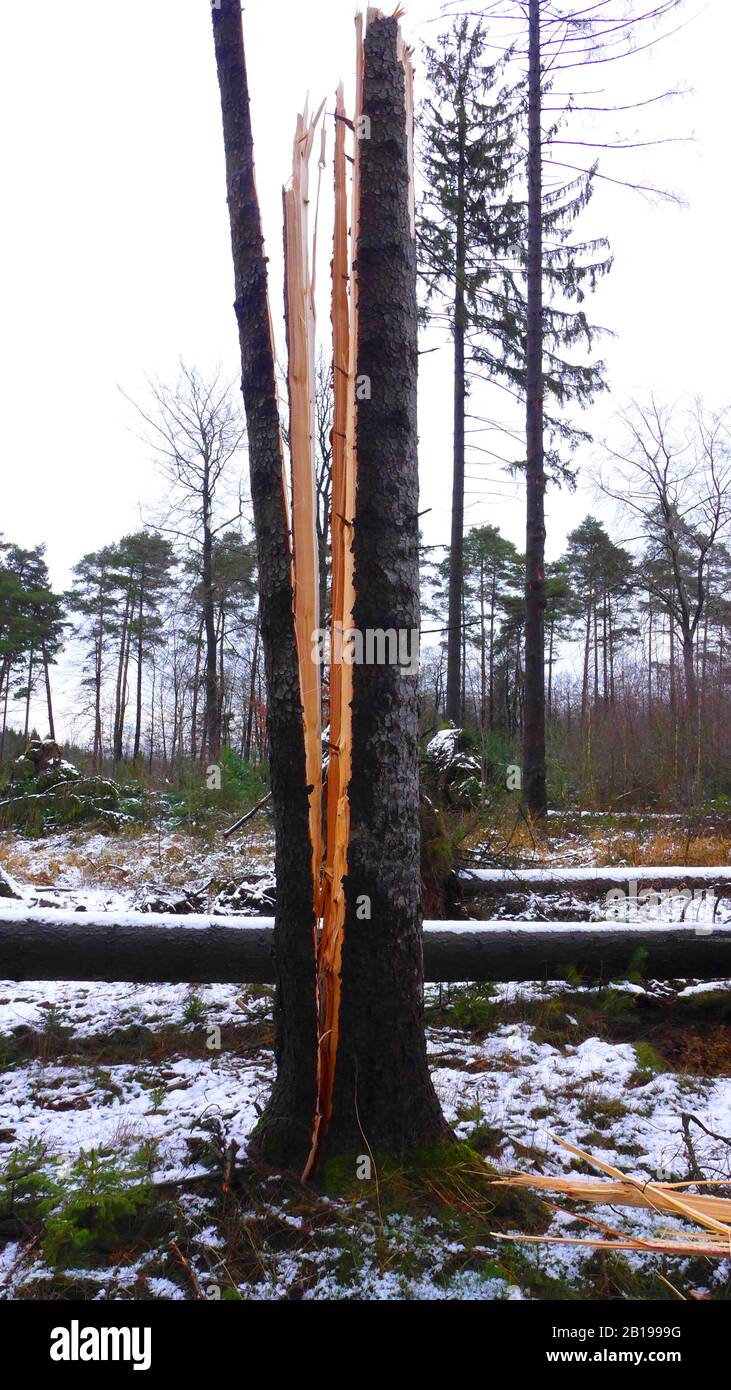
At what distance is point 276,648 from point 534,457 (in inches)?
375

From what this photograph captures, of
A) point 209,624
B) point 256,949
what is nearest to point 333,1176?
point 256,949

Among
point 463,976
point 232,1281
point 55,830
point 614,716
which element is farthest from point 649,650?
point 232,1281

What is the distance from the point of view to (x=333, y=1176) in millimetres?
2342

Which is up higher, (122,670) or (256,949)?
(122,670)

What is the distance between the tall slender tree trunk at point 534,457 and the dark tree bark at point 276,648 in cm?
842

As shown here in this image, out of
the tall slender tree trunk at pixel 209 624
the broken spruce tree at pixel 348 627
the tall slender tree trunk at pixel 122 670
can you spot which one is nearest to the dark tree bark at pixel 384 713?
the broken spruce tree at pixel 348 627

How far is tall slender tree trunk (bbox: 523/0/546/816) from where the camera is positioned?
1070 centimetres

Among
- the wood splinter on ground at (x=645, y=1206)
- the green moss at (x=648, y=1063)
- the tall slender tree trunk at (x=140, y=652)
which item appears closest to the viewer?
the wood splinter on ground at (x=645, y=1206)

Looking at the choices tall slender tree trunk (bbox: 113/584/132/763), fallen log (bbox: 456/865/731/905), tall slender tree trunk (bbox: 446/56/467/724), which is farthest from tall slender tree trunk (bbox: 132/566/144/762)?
fallen log (bbox: 456/865/731/905)

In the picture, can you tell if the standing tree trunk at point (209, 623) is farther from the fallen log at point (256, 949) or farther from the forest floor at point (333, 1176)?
the fallen log at point (256, 949)

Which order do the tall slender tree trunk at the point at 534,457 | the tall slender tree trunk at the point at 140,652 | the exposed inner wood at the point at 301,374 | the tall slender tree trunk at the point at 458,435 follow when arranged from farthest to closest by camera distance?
the tall slender tree trunk at the point at 140,652
the tall slender tree trunk at the point at 458,435
the tall slender tree trunk at the point at 534,457
the exposed inner wood at the point at 301,374

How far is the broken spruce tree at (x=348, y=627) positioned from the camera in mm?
2422

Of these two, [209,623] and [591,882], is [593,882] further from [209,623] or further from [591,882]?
[209,623]

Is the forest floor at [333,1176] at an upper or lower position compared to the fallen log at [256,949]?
lower
